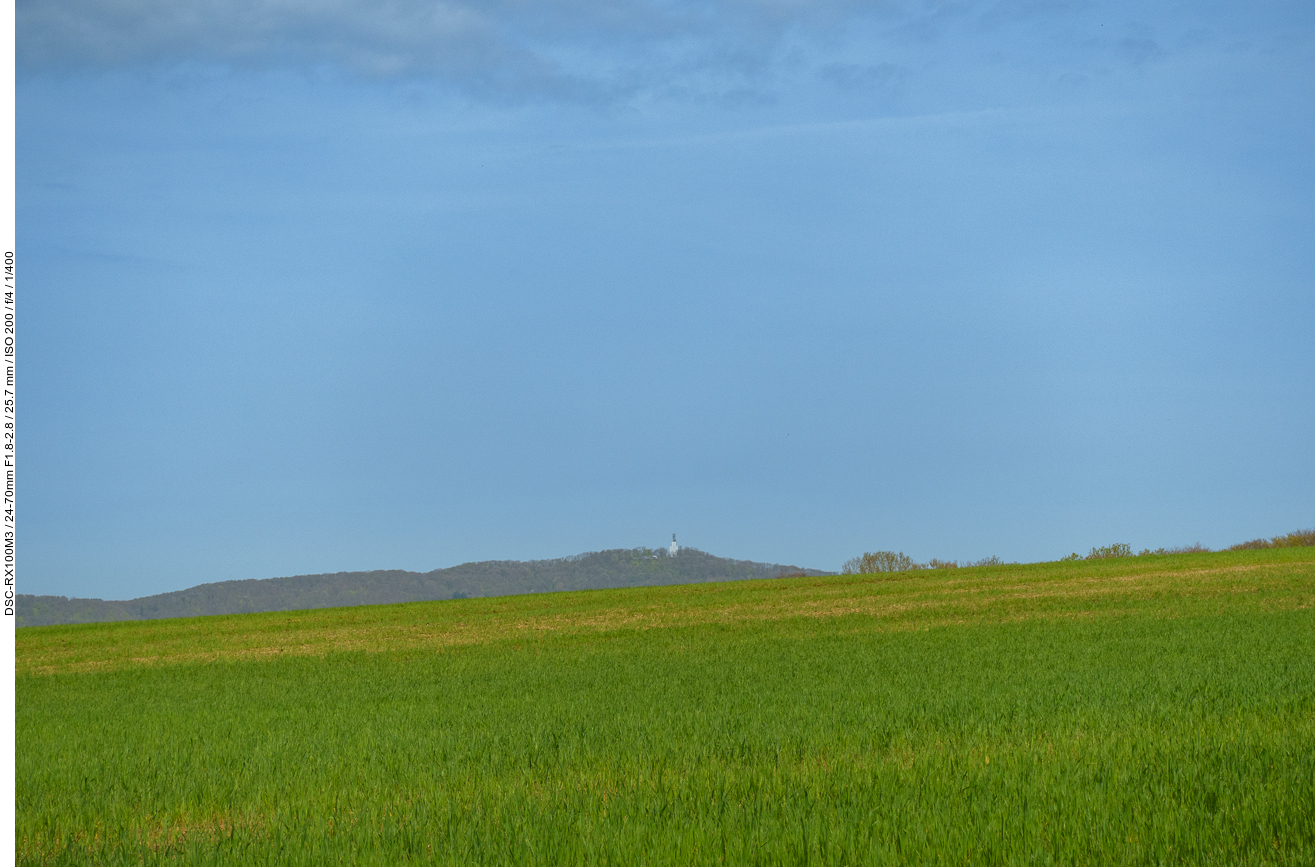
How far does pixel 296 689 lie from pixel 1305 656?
16.7 m

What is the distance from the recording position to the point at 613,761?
380 inches

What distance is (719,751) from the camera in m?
9.98

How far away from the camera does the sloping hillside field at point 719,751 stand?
6688 millimetres

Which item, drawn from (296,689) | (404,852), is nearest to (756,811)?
(404,852)

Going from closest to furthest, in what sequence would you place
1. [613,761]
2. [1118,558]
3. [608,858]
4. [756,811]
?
[608,858]
[756,811]
[613,761]
[1118,558]

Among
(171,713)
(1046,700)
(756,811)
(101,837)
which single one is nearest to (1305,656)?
(1046,700)

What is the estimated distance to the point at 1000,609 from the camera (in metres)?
29.1

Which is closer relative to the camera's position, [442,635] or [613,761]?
[613,761]

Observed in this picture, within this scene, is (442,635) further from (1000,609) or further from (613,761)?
(613,761)

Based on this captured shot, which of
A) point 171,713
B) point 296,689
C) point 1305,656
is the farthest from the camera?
point 296,689

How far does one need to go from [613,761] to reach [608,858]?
3.26 m

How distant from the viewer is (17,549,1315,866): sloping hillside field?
669 centimetres

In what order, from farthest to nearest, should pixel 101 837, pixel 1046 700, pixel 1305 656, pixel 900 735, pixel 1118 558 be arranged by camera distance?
pixel 1118 558, pixel 1305 656, pixel 1046 700, pixel 900 735, pixel 101 837

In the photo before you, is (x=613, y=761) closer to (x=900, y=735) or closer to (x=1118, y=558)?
(x=900, y=735)
